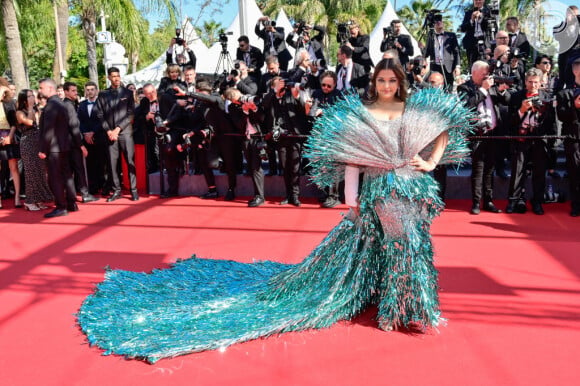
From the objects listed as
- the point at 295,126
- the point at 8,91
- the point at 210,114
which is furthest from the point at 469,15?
the point at 8,91

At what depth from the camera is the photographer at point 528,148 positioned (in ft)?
20.5

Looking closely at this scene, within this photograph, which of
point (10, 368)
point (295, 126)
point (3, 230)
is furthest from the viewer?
point (295, 126)

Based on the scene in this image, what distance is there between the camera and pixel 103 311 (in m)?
3.47

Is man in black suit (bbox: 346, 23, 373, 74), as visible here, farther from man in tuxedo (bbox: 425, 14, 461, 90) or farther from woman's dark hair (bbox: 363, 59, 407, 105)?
woman's dark hair (bbox: 363, 59, 407, 105)

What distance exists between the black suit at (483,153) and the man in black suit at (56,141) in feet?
15.7

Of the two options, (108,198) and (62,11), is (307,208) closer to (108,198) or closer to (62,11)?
(108,198)

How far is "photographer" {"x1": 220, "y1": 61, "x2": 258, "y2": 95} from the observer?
8.23m

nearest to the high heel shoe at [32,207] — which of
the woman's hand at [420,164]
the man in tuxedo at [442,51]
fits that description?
the woman's hand at [420,164]

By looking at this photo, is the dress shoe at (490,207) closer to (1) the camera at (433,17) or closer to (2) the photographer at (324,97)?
(2) the photographer at (324,97)

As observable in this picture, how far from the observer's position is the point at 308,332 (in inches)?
126

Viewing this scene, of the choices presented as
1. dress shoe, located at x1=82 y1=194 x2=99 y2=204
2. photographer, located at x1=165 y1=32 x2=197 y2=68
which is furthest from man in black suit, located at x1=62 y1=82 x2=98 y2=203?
photographer, located at x1=165 y1=32 x2=197 y2=68

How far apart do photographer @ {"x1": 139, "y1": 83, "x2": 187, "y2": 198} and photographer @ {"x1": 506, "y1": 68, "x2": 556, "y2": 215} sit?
4.40 metres

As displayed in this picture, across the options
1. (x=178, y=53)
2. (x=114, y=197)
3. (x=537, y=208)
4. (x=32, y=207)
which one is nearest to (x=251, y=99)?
(x=114, y=197)

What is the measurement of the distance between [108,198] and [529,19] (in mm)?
6465
